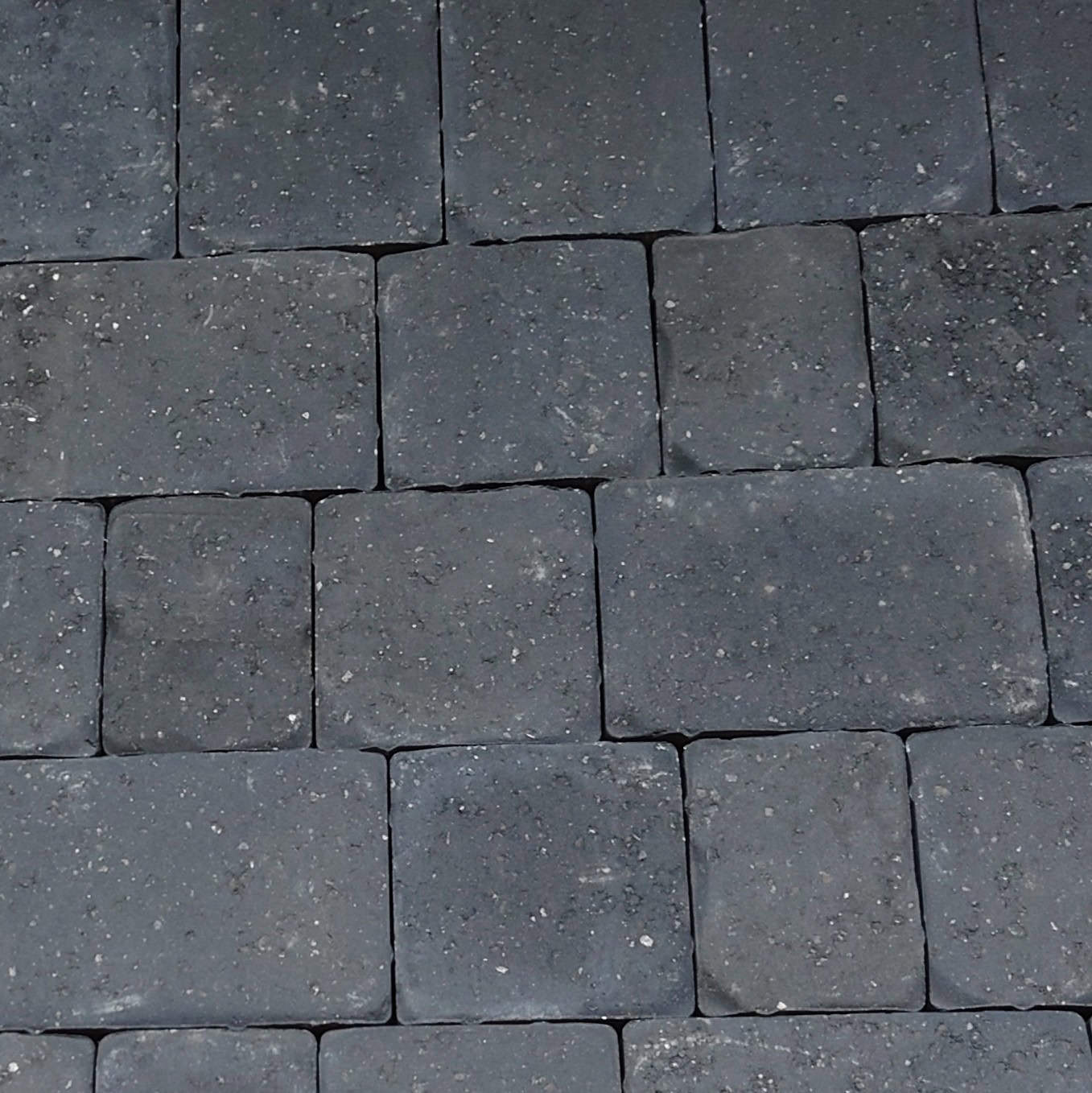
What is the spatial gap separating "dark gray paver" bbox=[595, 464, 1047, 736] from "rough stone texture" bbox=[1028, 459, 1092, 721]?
27 mm

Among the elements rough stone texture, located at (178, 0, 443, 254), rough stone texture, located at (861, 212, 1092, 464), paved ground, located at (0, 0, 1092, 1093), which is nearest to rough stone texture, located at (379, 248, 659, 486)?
paved ground, located at (0, 0, 1092, 1093)

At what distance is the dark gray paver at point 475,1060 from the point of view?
172 centimetres

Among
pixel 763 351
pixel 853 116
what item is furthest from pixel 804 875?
pixel 853 116

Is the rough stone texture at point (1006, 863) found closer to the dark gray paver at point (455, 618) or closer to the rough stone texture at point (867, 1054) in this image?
the rough stone texture at point (867, 1054)

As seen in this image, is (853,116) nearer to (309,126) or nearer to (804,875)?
(309,126)

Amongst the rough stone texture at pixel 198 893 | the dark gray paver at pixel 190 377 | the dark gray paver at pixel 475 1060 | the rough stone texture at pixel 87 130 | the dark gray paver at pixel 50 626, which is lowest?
the dark gray paver at pixel 475 1060

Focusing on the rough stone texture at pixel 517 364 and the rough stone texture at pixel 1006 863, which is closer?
the rough stone texture at pixel 1006 863

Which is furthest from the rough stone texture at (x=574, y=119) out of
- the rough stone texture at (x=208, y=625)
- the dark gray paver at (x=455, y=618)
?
the rough stone texture at (x=208, y=625)

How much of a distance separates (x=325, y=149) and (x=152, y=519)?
0.66 meters

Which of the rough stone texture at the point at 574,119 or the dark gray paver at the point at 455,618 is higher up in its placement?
the rough stone texture at the point at 574,119

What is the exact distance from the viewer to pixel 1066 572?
178cm

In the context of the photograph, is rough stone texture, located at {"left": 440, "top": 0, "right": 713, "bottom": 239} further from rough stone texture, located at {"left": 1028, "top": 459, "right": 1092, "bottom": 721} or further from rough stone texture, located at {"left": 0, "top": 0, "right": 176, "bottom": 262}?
Result: rough stone texture, located at {"left": 1028, "top": 459, "right": 1092, "bottom": 721}

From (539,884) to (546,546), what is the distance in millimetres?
514

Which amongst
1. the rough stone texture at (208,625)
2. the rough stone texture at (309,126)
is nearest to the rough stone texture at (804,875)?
the rough stone texture at (208,625)
